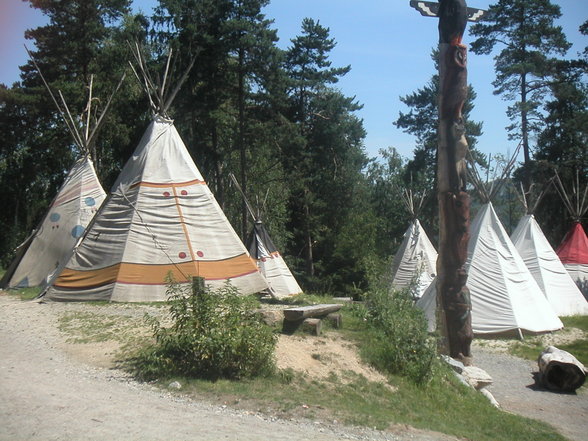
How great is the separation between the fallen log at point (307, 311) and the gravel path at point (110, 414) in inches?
90.8

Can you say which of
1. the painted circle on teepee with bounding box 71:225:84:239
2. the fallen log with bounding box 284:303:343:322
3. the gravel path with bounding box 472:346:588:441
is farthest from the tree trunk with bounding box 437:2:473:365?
the painted circle on teepee with bounding box 71:225:84:239

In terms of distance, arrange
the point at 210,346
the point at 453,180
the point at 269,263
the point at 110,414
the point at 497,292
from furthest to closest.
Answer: the point at 269,263 < the point at 497,292 < the point at 453,180 < the point at 210,346 < the point at 110,414

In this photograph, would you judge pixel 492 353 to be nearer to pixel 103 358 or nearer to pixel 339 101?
pixel 103 358

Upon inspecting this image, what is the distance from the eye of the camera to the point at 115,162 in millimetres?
26891

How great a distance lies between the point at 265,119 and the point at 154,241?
1605cm

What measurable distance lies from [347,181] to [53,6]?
15.5 meters

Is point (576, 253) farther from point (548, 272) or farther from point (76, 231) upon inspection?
point (76, 231)

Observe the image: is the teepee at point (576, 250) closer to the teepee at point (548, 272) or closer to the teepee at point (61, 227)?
the teepee at point (548, 272)

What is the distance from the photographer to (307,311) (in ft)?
26.6

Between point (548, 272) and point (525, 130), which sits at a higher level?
point (525, 130)

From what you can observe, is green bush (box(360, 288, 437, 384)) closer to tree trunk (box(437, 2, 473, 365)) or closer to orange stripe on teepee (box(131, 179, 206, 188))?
tree trunk (box(437, 2, 473, 365))

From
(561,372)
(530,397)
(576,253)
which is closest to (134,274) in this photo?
(530,397)

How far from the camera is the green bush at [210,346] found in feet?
20.8

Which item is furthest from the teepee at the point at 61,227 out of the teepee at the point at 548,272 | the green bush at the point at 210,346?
the teepee at the point at 548,272
